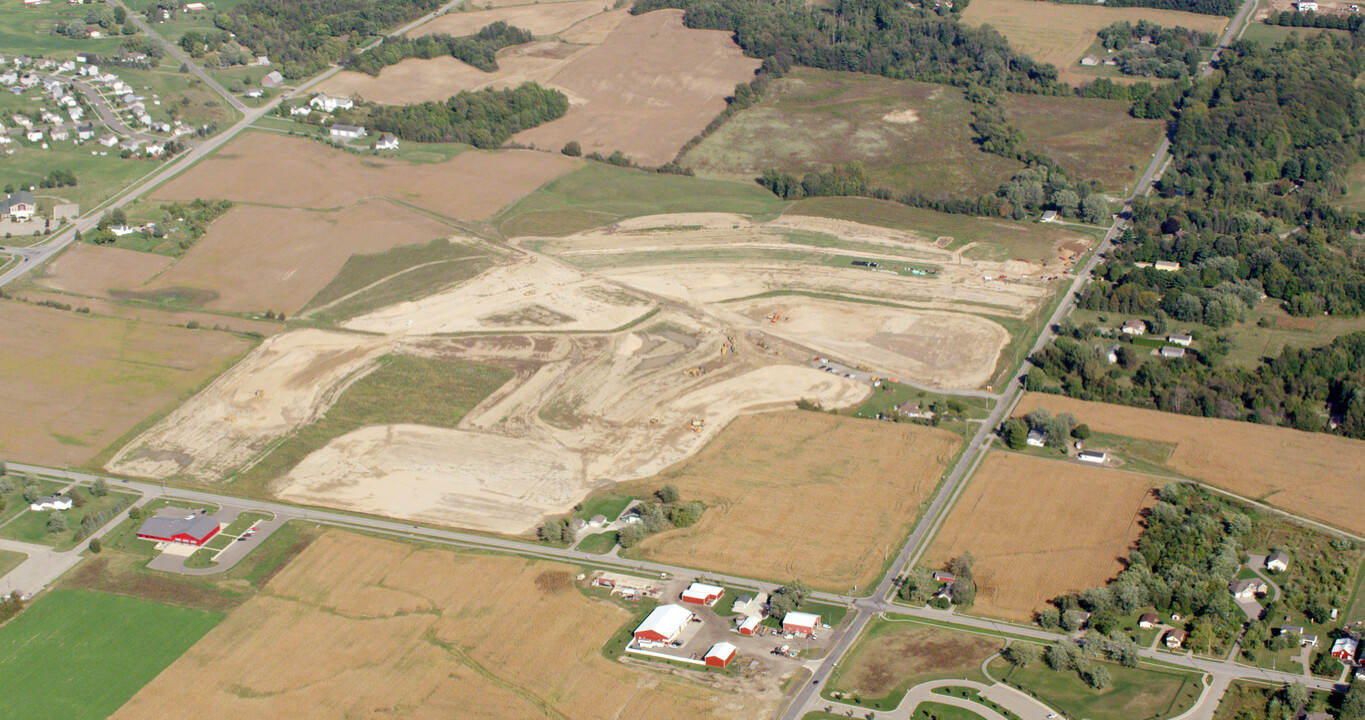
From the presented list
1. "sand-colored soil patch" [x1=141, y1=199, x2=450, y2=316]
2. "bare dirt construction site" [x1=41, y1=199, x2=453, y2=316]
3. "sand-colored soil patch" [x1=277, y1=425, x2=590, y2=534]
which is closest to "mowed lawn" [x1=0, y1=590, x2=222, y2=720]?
"sand-colored soil patch" [x1=277, y1=425, x2=590, y2=534]

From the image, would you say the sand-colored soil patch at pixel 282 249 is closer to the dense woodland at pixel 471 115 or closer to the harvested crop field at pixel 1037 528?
the dense woodland at pixel 471 115

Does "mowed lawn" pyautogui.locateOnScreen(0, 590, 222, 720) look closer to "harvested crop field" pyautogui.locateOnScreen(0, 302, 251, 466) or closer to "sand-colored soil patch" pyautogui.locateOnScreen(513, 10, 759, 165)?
"harvested crop field" pyautogui.locateOnScreen(0, 302, 251, 466)

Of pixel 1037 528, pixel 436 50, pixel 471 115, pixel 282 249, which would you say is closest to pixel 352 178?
pixel 282 249

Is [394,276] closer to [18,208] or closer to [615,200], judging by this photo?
[615,200]

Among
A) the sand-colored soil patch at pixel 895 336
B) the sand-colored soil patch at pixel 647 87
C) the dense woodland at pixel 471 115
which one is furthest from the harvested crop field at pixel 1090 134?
the dense woodland at pixel 471 115

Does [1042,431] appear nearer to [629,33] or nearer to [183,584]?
[183,584]

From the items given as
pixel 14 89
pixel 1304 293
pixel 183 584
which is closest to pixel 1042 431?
pixel 1304 293
